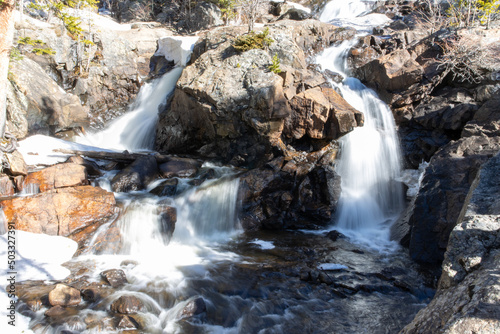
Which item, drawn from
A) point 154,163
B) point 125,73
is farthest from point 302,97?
point 125,73

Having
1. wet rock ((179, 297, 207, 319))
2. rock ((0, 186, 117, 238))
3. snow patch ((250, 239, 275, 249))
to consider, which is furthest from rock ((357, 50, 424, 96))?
wet rock ((179, 297, 207, 319))

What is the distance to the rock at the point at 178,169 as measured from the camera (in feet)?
30.7

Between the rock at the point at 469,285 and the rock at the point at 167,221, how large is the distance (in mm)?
5719

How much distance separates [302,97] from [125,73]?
9536 millimetres

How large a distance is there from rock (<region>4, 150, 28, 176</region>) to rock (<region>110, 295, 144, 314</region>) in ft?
15.5

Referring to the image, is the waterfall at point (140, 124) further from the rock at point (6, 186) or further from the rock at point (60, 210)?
the rock at point (60, 210)

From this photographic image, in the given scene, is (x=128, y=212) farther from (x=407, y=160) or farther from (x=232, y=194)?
(x=407, y=160)

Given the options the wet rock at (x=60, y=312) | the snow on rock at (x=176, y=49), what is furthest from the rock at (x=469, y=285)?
the snow on rock at (x=176, y=49)

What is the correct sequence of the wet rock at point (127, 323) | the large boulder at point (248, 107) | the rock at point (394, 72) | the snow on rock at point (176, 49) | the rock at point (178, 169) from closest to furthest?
the wet rock at point (127, 323) → the rock at point (178, 169) → the large boulder at point (248, 107) → the rock at point (394, 72) → the snow on rock at point (176, 49)

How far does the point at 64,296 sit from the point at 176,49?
14448 millimetres

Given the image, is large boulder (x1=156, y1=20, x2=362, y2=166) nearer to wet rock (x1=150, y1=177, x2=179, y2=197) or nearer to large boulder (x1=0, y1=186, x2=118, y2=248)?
wet rock (x1=150, y1=177, x2=179, y2=197)

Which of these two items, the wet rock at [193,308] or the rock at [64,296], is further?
the wet rock at [193,308]

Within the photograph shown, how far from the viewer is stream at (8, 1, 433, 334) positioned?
4.45 meters

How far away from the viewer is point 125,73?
585 inches
